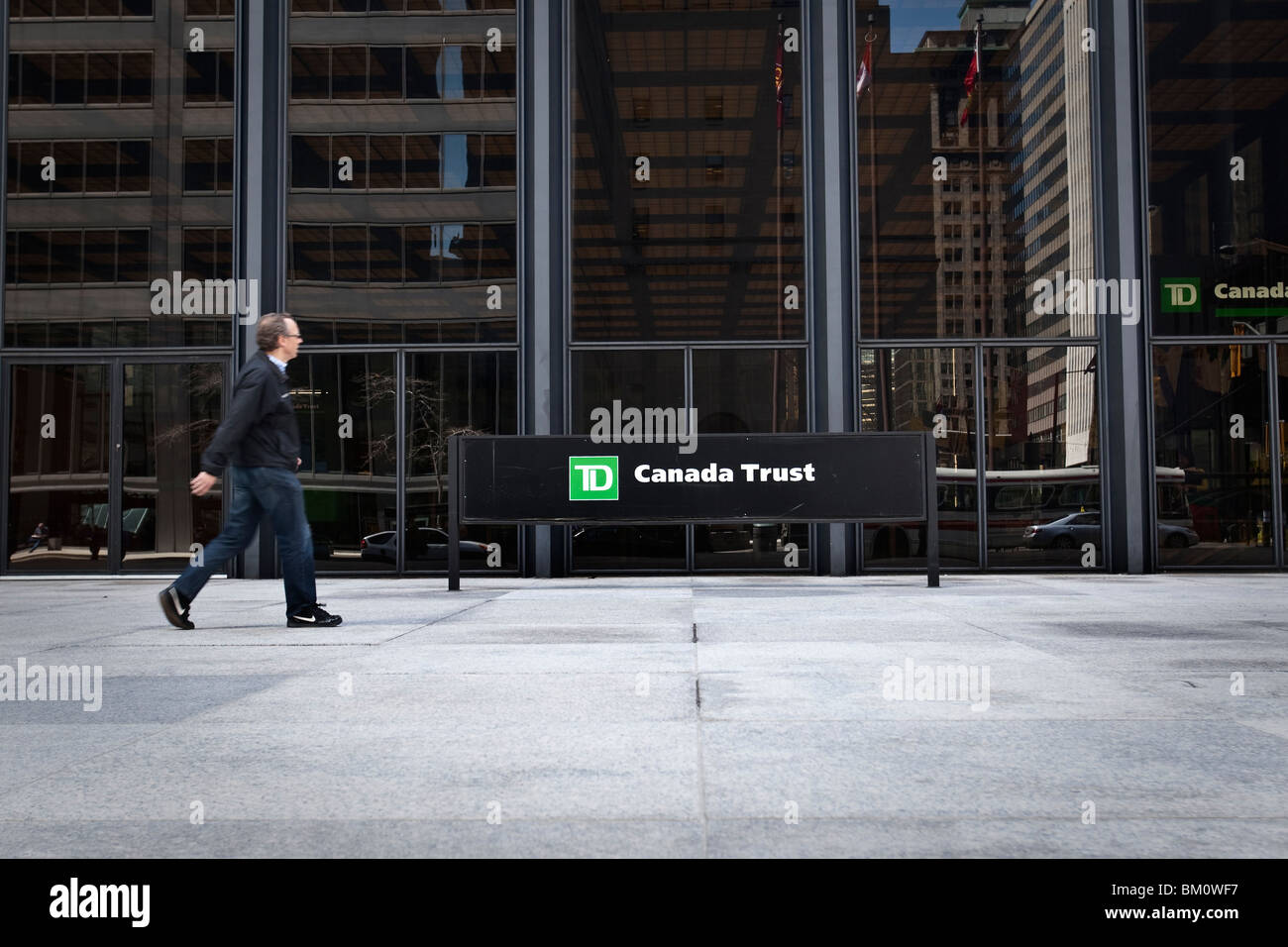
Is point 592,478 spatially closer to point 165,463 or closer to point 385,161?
point 385,161

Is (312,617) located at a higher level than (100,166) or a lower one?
lower

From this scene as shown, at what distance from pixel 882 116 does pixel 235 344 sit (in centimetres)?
805

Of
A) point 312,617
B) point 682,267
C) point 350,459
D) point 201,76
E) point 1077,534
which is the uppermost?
point 201,76

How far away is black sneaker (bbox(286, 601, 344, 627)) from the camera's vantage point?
22.0ft

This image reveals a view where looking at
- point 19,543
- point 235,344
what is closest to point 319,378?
point 235,344

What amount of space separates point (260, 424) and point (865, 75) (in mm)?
8829

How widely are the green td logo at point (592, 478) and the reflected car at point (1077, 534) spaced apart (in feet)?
17.3

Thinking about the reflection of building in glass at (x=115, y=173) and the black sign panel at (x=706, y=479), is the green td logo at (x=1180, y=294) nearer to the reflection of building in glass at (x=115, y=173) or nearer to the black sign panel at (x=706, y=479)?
the black sign panel at (x=706, y=479)

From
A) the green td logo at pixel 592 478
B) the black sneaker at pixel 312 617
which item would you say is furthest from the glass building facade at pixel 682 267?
the black sneaker at pixel 312 617

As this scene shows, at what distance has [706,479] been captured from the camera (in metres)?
9.70

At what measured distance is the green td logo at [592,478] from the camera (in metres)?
9.70

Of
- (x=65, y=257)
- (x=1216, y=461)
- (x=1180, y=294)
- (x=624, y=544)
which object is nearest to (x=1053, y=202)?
(x=1180, y=294)

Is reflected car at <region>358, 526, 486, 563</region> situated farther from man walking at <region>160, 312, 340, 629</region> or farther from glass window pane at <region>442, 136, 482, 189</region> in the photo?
man walking at <region>160, 312, 340, 629</region>

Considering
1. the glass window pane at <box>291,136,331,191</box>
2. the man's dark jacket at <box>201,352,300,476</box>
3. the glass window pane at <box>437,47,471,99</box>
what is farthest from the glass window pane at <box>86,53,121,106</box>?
the man's dark jacket at <box>201,352,300,476</box>
